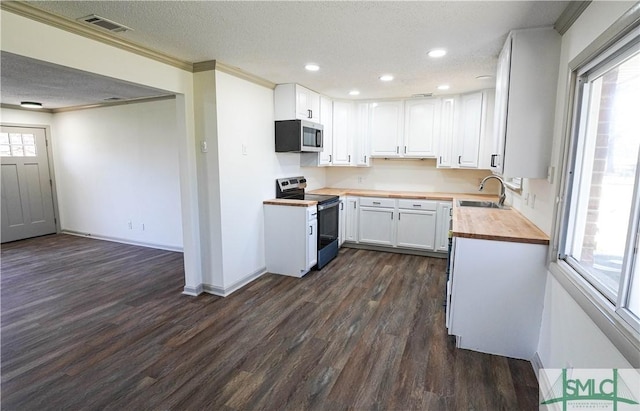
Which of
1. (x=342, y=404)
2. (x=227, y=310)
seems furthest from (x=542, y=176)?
(x=227, y=310)

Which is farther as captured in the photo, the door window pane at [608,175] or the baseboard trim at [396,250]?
the baseboard trim at [396,250]

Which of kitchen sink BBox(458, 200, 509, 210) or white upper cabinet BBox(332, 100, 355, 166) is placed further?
white upper cabinet BBox(332, 100, 355, 166)

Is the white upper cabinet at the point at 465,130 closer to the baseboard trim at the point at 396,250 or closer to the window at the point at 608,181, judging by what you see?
the baseboard trim at the point at 396,250

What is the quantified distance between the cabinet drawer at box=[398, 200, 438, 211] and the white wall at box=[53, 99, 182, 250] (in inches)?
130

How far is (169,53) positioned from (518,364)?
369 centimetres

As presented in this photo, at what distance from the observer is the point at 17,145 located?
5488 millimetres

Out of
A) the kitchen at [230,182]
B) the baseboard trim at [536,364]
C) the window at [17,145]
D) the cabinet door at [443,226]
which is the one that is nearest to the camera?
the baseboard trim at [536,364]

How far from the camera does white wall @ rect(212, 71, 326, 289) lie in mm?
3230

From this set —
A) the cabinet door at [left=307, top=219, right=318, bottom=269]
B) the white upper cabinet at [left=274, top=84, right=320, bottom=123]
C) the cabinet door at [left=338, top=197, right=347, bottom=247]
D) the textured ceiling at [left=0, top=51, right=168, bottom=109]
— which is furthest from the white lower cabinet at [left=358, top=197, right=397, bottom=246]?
the textured ceiling at [left=0, top=51, right=168, bottom=109]

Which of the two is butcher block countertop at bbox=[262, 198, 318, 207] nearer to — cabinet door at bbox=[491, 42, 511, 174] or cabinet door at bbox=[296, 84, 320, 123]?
cabinet door at bbox=[296, 84, 320, 123]

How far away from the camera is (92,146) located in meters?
5.38

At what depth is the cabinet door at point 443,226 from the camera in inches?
171

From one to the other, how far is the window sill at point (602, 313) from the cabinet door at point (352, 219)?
310 cm

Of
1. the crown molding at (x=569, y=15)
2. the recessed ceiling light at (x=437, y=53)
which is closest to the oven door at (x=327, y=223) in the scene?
the recessed ceiling light at (x=437, y=53)
